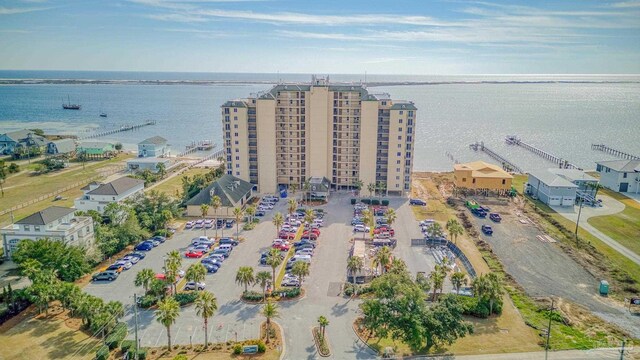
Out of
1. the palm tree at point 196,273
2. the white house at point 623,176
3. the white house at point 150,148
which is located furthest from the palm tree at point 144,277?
the white house at point 623,176

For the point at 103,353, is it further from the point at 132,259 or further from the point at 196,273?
the point at 132,259

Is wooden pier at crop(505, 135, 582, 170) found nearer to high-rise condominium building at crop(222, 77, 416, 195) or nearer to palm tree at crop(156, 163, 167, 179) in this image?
high-rise condominium building at crop(222, 77, 416, 195)

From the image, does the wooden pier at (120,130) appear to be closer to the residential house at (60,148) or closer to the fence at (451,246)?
the residential house at (60,148)

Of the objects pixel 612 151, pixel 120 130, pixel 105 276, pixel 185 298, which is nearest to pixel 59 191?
pixel 105 276

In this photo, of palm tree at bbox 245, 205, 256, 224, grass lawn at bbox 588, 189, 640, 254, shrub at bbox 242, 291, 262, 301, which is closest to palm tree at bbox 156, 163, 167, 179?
palm tree at bbox 245, 205, 256, 224

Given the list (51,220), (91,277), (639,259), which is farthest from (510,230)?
(51,220)

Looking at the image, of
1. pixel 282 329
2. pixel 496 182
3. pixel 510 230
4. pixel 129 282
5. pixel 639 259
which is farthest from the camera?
pixel 496 182

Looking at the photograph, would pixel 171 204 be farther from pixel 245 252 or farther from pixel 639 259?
pixel 639 259
